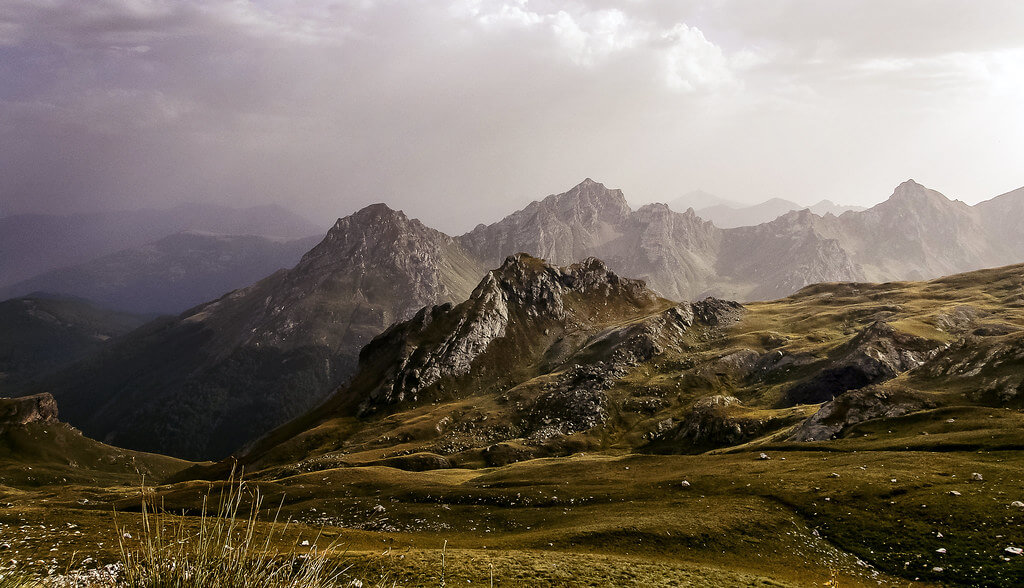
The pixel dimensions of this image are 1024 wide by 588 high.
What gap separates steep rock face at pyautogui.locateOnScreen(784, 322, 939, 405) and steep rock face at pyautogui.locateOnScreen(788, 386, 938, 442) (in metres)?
37.0

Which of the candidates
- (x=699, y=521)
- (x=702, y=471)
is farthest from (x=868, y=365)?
(x=699, y=521)

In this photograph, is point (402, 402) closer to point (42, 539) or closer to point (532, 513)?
point (532, 513)

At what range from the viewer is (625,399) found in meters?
134

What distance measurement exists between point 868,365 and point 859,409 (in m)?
46.5

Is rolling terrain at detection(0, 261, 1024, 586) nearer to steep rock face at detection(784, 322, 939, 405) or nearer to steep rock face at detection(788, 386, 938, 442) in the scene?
steep rock face at detection(788, 386, 938, 442)

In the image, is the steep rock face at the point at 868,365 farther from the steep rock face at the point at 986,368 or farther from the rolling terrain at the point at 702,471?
the steep rock face at the point at 986,368

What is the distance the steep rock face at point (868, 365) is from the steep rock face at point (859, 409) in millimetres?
36972

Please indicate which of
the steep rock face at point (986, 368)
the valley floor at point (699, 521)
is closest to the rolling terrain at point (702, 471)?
the valley floor at point (699, 521)

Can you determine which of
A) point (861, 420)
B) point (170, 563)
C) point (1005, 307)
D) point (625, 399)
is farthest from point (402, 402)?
point (1005, 307)

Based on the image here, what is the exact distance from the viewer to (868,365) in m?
109

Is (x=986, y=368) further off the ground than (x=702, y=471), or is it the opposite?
(x=986, y=368)

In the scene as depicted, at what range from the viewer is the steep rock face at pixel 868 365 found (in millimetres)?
108062

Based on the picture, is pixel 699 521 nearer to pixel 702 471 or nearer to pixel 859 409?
pixel 702 471

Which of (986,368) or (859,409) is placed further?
(986,368)
